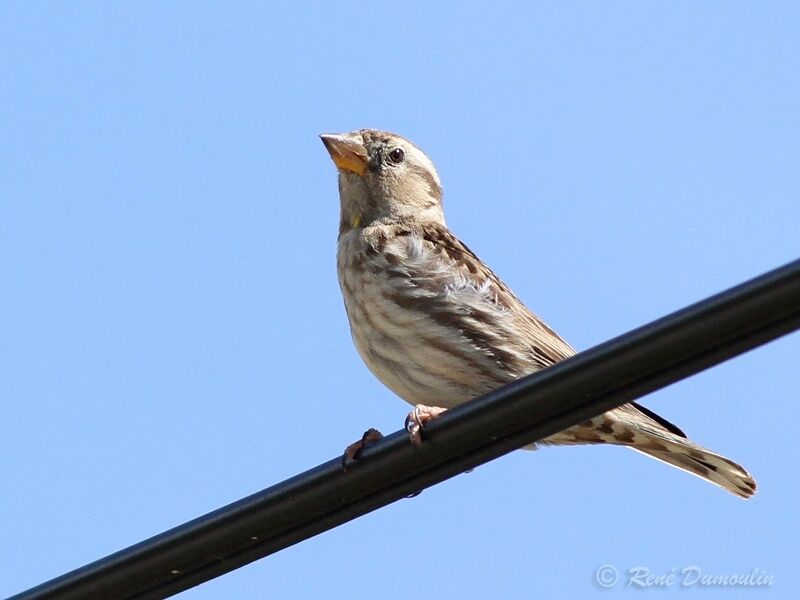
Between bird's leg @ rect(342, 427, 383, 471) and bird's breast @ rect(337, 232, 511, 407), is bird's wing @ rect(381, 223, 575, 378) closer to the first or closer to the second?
bird's breast @ rect(337, 232, 511, 407)

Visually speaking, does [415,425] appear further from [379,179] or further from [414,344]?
[379,179]

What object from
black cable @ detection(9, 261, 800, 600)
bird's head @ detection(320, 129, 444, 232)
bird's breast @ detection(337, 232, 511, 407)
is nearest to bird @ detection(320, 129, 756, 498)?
bird's breast @ detection(337, 232, 511, 407)

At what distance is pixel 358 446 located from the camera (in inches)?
202

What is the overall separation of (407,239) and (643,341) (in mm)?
4517

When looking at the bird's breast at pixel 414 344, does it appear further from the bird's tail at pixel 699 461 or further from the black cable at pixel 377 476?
the black cable at pixel 377 476

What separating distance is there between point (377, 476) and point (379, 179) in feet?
16.0

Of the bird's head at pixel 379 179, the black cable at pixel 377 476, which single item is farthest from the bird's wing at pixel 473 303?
the black cable at pixel 377 476

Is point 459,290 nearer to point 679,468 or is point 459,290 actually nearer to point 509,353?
point 509,353

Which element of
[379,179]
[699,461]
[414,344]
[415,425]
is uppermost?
[379,179]

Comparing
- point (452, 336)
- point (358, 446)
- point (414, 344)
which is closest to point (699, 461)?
point (452, 336)

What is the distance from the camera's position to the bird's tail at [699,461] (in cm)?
734

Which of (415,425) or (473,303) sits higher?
(473,303)

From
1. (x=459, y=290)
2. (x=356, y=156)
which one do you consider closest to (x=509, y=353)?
(x=459, y=290)

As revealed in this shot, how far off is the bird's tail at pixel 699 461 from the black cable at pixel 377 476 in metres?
3.04
